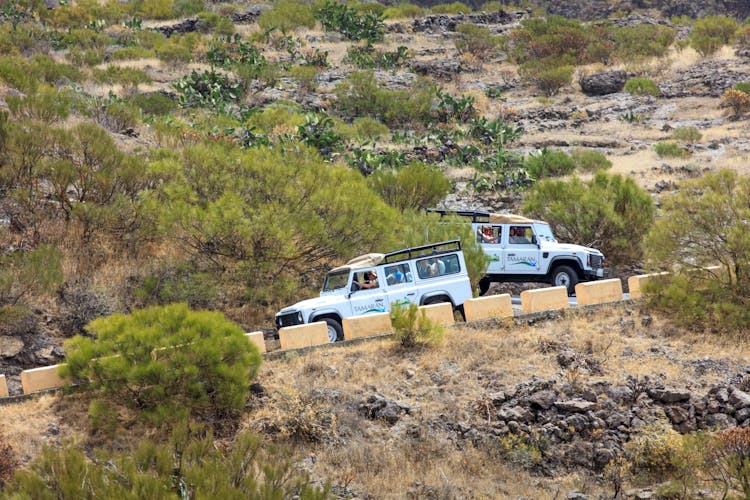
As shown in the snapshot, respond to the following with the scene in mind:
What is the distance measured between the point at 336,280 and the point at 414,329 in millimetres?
2752

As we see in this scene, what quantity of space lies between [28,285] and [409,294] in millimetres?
9377

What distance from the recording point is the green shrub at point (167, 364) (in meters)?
15.0

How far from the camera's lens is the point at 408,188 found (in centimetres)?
3136

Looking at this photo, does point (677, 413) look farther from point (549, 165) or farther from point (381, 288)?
point (549, 165)

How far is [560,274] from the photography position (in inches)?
927

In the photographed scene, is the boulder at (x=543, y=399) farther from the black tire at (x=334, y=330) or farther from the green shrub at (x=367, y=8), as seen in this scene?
the green shrub at (x=367, y=8)

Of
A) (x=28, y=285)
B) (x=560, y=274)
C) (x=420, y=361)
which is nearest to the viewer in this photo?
(x=420, y=361)

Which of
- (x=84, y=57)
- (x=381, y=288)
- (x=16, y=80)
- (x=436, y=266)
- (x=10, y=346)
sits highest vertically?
(x=16, y=80)

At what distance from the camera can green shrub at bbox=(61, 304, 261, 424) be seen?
15023mm

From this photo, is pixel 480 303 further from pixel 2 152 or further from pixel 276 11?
pixel 276 11

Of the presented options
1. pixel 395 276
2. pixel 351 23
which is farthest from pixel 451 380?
pixel 351 23

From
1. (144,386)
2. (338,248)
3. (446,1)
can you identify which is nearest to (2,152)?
(338,248)

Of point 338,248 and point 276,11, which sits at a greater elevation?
point 276,11

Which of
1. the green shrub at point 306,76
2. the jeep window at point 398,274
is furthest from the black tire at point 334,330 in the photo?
the green shrub at point 306,76
